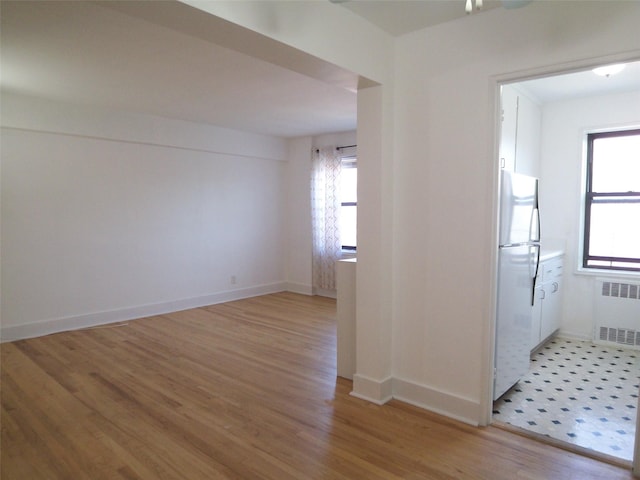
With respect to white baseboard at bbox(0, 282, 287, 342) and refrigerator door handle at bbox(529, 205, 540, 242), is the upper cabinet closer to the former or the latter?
refrigerator door handle at bbox(529, 205, 540, 242)

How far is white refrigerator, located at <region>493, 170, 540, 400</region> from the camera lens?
9.04 feet

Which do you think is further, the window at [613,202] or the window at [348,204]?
the window at [348,204]

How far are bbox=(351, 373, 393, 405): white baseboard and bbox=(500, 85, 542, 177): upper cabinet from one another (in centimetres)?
192

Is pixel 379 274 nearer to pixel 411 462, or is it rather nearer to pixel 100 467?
pixel 411 462

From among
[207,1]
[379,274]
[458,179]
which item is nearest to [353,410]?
[379,274]

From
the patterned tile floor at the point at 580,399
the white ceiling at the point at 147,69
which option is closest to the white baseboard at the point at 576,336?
the patterned tile floor at the point at 580,399

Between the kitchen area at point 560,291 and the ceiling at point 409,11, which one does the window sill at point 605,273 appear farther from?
the ceiling at point 409,11

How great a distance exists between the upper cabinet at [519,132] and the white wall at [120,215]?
158 inches

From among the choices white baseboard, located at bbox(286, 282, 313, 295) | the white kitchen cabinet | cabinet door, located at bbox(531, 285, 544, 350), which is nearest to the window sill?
the white kitchen cabinet

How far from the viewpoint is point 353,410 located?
9.17 ft

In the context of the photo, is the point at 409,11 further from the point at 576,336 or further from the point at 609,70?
the point at 576,336

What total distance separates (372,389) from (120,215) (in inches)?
153

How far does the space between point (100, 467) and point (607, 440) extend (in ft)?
9.77

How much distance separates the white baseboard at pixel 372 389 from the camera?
290cm
